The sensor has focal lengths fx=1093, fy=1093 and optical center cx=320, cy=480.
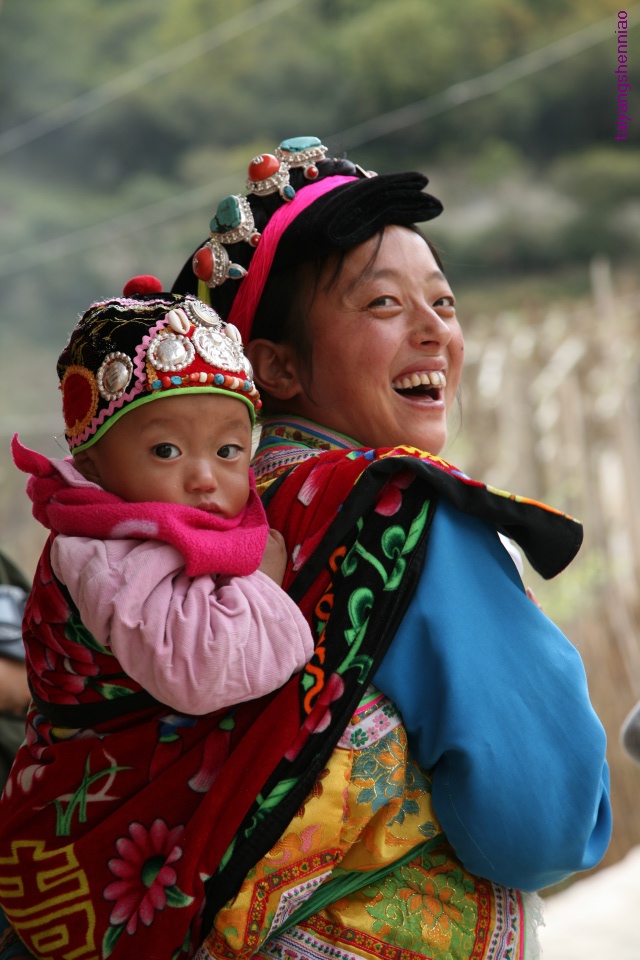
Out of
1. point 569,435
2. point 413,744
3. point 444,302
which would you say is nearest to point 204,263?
point 444,302

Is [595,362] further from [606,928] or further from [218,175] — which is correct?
[218,175]

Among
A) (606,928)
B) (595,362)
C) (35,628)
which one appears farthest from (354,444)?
(595,362)

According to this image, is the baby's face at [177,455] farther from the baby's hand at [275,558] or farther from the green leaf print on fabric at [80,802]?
the green leaf print on fabric at [80,802]

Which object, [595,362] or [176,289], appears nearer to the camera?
[176,289]

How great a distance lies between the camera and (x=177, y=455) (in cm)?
157

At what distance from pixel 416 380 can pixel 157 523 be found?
2.20 ft

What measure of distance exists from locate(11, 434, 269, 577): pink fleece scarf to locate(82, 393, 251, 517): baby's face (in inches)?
1.3

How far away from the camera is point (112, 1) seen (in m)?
12.4

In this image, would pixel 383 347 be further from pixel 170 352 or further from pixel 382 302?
pixel 170 352

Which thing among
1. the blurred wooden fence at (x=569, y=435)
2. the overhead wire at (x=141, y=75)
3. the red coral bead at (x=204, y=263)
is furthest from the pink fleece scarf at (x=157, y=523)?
the overhead wire at (x=141, y=75)

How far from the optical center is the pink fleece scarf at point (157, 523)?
1471 mm

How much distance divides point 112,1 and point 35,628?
12.3 meters

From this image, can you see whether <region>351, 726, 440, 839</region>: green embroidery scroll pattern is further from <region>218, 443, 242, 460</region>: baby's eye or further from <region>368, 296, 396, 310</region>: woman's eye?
<region>368, 296, 396, 310</region>: woman's eye

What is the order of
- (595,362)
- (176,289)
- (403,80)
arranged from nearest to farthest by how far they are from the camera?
(176,289) < (595,362) < (403,80)
